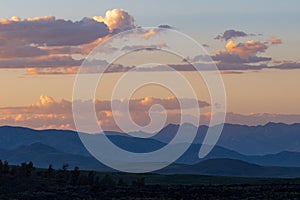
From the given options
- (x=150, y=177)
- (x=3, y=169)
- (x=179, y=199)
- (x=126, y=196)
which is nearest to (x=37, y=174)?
(x=3, y=169)

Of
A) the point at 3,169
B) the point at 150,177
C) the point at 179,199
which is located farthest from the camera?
the point at 150,177

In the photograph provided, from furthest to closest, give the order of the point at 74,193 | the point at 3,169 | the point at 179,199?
the point at 3,169 < the point at 74,193 < the point at 179,199

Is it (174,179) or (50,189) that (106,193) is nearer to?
(50,189)

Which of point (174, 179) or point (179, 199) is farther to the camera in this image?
point (174, 179)

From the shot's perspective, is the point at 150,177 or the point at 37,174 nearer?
the point at 37,174

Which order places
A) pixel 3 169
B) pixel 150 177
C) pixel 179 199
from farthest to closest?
pixel 150 177
pixel 3 169
pixel 179 199

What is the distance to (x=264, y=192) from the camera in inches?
3720

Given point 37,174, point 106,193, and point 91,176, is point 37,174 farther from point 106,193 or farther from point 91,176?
point 106,193

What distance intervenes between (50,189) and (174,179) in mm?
63922

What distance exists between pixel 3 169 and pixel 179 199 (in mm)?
29380

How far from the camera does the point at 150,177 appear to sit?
15812 centimetres

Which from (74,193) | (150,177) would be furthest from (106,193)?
(150,177)

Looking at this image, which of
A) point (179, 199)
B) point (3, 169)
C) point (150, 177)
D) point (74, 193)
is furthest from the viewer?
point (150, 177)

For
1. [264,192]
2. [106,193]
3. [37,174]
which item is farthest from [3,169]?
[264,192]
